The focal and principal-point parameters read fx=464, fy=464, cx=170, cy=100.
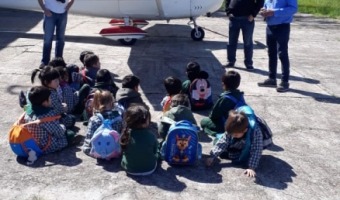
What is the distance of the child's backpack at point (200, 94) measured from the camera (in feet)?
19.2

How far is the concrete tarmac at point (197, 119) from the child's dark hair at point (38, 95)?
548mm

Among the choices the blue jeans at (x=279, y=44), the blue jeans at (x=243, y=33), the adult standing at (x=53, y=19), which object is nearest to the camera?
the blue jeans at (x=279, y=44)

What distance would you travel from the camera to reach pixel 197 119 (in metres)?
5.78

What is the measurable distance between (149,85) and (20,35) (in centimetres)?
520

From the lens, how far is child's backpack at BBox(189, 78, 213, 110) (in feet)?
19.2

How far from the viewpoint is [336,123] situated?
5789 millimetres

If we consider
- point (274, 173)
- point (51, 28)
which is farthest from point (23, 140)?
point (51, 28)

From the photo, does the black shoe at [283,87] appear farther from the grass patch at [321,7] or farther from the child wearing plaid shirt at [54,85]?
the grass patch at [321,7]

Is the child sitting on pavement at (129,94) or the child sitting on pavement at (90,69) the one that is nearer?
the child sitting on pavement at (129,94)

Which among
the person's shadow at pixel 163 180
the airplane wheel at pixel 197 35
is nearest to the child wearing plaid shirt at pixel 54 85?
the person's shadow at pixel 163 180

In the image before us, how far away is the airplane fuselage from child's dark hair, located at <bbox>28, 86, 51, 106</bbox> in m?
6.54

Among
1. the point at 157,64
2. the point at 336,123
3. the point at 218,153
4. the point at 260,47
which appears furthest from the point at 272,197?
the point at 260,47

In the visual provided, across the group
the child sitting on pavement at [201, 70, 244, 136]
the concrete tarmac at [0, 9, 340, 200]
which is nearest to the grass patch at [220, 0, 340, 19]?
the concrete tarmac at [0, 9, 340, 200]

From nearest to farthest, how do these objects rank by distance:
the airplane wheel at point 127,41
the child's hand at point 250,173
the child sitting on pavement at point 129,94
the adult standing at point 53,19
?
1. the child's hand at point 250,173
2. the child sitting on pavement at point 129,94
3. the adult standing at point 53,19
4. the airplane wheel at point 127,41
